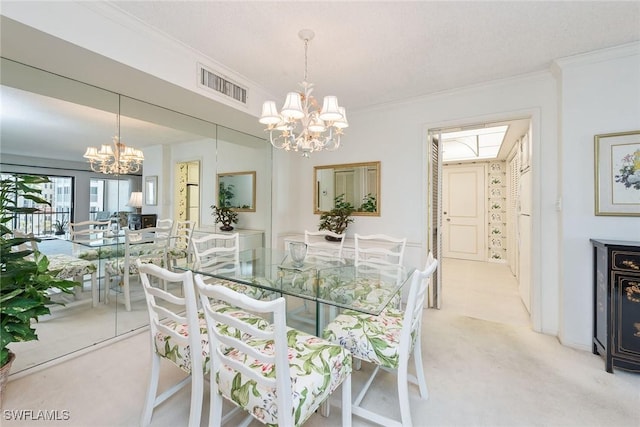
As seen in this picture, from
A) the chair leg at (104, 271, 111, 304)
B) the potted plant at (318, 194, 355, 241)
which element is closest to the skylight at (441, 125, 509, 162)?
the potted plant at (318, 194, 355, 241)

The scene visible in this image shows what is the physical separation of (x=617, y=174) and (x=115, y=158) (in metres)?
4.34

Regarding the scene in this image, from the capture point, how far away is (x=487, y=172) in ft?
19.9

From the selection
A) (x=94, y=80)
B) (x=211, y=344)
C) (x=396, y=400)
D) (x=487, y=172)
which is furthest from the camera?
(x=487, y=172)

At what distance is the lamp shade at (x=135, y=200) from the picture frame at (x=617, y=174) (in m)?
4.17

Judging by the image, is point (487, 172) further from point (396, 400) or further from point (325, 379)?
point (325, 379)

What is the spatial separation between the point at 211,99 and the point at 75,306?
85.1 inches

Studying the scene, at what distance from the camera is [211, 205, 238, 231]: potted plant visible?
3.62 metres

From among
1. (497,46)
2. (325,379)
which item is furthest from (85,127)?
(497,46)

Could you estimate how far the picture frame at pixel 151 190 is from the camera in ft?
9.11

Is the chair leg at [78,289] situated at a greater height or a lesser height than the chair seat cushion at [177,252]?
lesser

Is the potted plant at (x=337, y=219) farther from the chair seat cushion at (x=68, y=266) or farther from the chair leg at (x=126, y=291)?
the chair seat cushion at (x=68, y=266)

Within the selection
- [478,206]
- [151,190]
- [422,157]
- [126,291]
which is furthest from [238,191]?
[478,206]

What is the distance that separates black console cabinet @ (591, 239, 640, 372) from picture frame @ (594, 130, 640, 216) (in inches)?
13.4

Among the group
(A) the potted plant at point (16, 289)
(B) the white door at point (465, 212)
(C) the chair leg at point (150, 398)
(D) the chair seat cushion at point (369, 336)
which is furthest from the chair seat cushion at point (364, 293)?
(B) the white door at point (465, 212)
